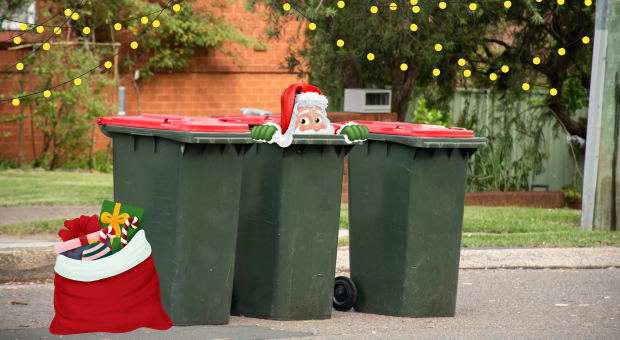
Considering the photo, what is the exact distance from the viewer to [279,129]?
171 inches

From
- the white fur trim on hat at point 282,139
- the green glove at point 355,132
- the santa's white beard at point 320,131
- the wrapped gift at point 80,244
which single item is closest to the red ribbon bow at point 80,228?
the wrapped gift at point 80,244

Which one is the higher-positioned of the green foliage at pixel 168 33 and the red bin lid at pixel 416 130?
the green foliage at pixel 168 33

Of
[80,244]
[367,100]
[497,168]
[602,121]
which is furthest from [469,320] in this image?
[497,168]

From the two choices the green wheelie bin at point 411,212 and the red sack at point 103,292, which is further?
the green wheelie bin at point 411,212

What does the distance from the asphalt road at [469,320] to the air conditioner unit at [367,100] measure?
5286 millimetres

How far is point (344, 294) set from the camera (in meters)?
5.05

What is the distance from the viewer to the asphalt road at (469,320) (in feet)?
14.1

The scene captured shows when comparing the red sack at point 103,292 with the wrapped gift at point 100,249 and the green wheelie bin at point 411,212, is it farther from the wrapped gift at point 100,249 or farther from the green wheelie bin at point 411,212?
the green wheelie bin at point 411,212

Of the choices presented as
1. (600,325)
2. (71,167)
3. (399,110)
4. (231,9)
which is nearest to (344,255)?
(600,325)

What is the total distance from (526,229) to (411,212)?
4.48m

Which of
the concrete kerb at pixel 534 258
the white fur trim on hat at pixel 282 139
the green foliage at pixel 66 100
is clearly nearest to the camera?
the white fur trim on hat at pixel 282 139

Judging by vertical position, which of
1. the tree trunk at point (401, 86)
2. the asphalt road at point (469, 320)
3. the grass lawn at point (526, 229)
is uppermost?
the tree trunk at point (401, 86)

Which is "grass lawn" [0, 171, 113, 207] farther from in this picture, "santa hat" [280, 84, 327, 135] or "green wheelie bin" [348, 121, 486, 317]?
"santa hat" [280, 84, 327, 135]

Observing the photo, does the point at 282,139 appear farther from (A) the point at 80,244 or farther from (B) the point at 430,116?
(B) the point at 430,116
